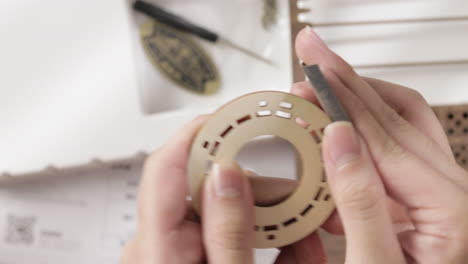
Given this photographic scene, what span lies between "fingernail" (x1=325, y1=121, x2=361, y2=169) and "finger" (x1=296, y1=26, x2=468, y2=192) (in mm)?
40

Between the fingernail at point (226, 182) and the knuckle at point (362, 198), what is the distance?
77mm

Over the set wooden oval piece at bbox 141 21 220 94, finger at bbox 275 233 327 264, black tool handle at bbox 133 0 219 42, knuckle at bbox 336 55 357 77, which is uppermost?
black tool handle at bbox 133 0 219 42

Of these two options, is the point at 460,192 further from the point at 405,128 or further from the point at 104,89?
the point at 104,89

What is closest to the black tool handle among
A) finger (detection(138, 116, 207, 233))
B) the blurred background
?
the blurred background

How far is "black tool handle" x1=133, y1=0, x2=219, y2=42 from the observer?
61 centimetres

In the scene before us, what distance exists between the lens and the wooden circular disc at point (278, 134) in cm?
34

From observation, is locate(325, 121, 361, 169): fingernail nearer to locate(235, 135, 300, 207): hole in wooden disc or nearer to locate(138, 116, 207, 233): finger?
locate(138, 116, 207, 233): finger

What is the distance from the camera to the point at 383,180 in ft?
1.10

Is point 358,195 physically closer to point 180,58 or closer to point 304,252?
point 304,252

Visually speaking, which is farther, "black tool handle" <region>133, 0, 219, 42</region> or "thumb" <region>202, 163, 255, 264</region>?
"black tool handle" <region>133, 0, 219, 42</region>

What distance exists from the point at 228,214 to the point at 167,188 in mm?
78

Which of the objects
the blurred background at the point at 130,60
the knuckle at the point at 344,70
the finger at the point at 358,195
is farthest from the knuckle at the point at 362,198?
the blurred background at the point at 130,60

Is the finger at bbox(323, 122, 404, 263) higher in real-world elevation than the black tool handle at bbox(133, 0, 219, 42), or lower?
lower

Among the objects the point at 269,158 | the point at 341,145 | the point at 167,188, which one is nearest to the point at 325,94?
the point at 341,145
